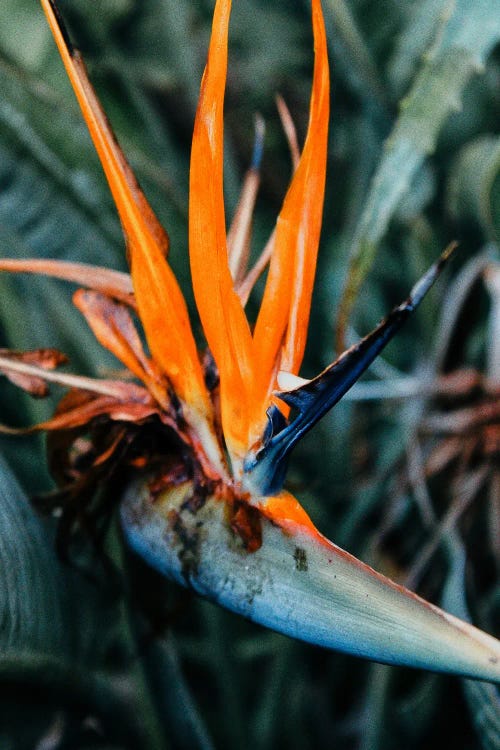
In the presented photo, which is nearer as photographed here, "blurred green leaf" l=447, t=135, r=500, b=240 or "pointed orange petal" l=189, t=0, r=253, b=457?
"pointed orange petal" l=189, t=0, r=253, b=457

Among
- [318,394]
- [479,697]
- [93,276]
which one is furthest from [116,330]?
[479,697]

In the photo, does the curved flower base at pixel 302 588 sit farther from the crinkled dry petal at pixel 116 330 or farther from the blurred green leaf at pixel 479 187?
the blurred green leaf at pixel 479 187

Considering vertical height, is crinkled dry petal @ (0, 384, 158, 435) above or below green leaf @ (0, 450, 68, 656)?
above

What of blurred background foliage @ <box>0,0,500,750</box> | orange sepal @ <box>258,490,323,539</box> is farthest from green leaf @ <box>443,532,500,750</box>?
orange sepal @ <box>258,490,323,539</box>

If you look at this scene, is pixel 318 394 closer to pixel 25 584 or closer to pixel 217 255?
pixel 217 255

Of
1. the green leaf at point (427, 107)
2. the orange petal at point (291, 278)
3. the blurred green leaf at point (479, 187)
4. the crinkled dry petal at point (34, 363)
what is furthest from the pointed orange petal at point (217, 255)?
the blurred green leaf at point (479, 187)

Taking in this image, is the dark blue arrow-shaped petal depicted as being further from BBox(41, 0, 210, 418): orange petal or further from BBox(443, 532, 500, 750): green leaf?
BBox(443, 532, 500, 750): green leaf
